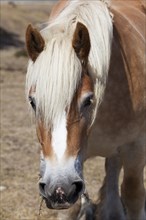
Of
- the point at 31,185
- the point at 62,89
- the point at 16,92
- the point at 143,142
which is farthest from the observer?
the point at 16,92

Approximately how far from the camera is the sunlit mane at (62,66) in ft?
9.52

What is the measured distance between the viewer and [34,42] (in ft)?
10.0

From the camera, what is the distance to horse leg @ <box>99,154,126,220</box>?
4.74 metres

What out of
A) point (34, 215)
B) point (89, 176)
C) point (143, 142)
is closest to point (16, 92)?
point (89, 176)

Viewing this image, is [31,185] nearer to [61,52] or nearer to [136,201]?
[136,201]

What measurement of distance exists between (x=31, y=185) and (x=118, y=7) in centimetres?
191

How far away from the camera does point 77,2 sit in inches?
147

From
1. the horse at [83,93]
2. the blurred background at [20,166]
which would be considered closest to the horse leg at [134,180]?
the horse at [83,93]

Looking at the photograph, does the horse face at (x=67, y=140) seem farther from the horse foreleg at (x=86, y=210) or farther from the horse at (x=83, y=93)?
the horse foreleg at (x=86, y=210)

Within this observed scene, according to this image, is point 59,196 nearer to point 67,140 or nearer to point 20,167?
point 67,140

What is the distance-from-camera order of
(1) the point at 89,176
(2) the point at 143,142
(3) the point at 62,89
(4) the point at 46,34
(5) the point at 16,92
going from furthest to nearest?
(5) the point at 16,92 < (1) the point at 89,176 < (2) the point at 143,142 < (4) the point at 46,34 < (3) the point at 62,89

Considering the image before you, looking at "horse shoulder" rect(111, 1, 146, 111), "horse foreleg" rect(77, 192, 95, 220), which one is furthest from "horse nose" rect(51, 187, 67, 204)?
"horse foreleg" rect(77, 192, 95, 220)

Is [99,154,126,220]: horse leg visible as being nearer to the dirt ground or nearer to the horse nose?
the dirt ground

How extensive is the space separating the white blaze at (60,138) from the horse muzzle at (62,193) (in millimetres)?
Result: 150
